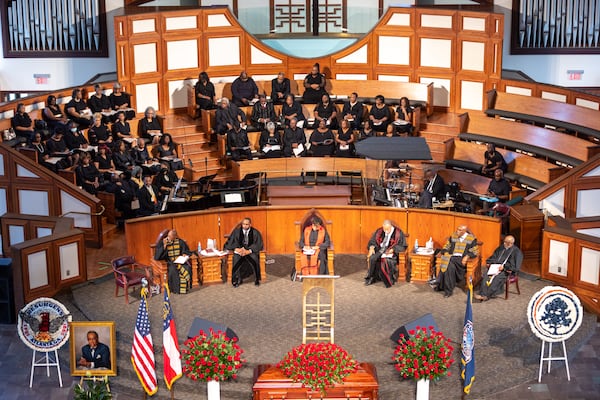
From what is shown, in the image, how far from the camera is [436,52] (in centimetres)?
Answer: 2423

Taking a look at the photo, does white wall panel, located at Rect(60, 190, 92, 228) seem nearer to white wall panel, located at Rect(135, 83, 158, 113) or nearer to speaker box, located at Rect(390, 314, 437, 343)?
white wall panel, located at Rect(135, 83, 158, 113)

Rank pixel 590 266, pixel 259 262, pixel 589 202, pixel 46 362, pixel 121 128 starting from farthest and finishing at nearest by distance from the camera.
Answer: pixel 121 128
pixel 589 202
pixel 259 262
pixel 590 266
pixel 46 362

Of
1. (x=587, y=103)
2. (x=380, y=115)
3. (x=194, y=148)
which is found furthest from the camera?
(x=380, y=115)

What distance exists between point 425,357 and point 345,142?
30.5 feet

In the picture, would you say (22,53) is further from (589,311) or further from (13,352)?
(589,311)

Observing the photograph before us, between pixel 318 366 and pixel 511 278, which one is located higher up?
pixel 511 278

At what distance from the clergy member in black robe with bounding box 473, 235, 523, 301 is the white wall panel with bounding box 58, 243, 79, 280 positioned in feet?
20.5

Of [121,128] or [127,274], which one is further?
[121,128]

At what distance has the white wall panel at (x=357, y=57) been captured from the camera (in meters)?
25.0

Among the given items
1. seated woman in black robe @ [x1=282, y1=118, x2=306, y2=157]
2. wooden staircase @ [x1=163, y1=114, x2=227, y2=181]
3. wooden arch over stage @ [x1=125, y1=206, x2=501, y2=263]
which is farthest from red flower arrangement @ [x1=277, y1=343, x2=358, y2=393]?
seated woman in black robe @ [x1=282, y1=118, x2=306, y2=157]

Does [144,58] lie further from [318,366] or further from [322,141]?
[318,366]

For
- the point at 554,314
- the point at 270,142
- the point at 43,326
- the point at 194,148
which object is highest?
the point at 270,142

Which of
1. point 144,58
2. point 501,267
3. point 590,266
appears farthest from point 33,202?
point 590,266

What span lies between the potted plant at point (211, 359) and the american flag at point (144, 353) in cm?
53
